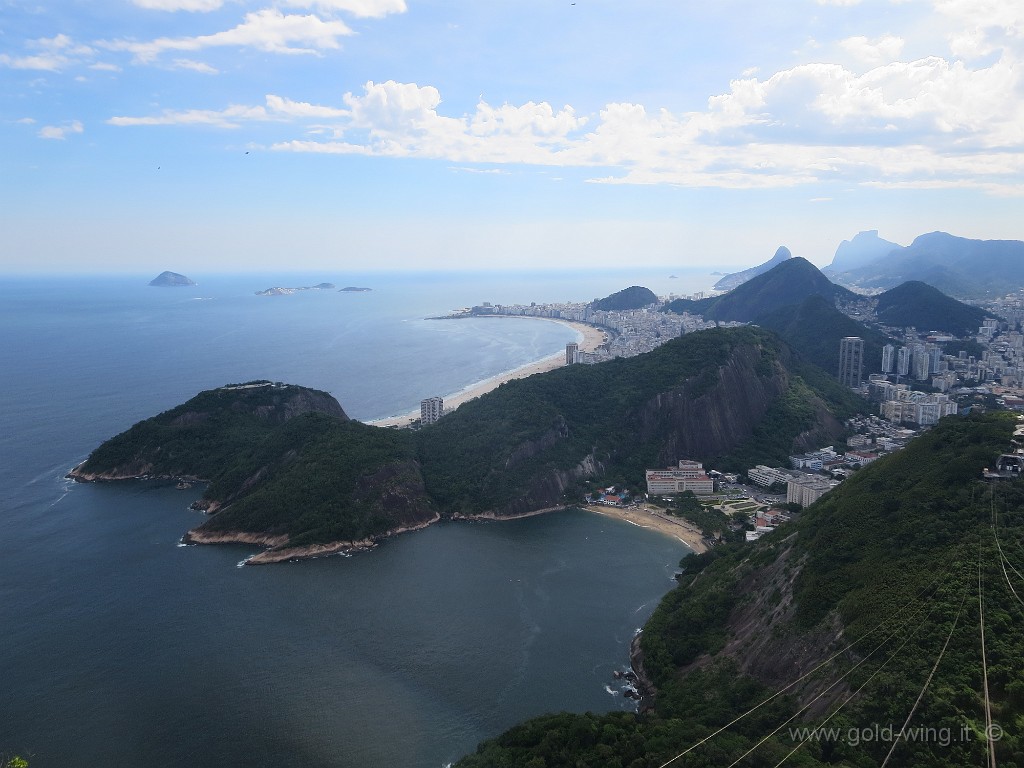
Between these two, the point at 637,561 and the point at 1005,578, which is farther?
the point at 637,561

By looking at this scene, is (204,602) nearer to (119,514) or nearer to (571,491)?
(119,514)

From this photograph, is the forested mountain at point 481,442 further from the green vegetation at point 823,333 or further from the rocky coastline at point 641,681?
the green vegetation at point 823,333

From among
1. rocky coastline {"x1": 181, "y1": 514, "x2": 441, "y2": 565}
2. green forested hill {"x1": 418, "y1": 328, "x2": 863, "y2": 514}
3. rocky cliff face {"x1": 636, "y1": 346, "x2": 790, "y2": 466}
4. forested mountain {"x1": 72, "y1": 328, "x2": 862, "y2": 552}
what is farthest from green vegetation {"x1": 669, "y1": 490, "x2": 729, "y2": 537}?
rocky coastline {"x1": 181, "y1": 514, "x2": 441, "y2": 565}

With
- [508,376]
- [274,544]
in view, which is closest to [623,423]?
[274,544]

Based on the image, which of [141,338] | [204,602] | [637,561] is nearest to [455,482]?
[637,561]

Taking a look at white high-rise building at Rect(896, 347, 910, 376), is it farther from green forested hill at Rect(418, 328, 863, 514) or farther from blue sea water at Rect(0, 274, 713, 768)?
blue sea water at Rect(0, 274, 713, 768)

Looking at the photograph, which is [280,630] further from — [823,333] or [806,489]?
[823,333]
